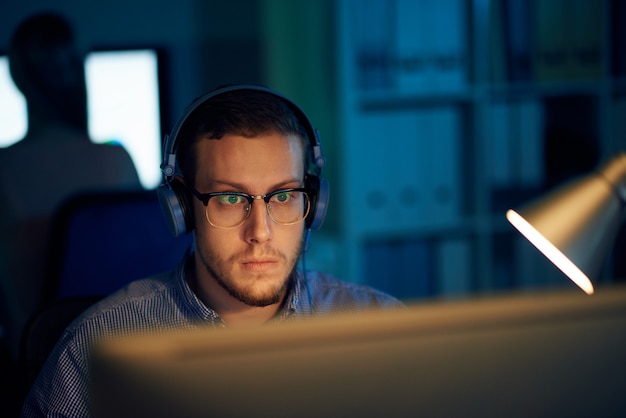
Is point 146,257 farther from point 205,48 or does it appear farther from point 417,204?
point 205,48

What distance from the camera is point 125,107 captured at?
279cm

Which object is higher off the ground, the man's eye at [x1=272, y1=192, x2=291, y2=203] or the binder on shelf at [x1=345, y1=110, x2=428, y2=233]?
the man's eye at [x1=272, y1=192, x2=291, y2=203]

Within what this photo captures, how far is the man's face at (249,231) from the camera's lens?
1.24 m

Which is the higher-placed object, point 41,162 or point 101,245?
point 41,162

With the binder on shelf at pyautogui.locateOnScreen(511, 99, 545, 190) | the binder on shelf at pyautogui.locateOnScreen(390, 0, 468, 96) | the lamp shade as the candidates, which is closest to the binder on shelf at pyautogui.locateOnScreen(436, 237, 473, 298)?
the binder on shelf at pyautogui.locateOnScreen(511, 99, 545, 190)

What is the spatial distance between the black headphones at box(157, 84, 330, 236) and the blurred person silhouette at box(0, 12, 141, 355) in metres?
0.90

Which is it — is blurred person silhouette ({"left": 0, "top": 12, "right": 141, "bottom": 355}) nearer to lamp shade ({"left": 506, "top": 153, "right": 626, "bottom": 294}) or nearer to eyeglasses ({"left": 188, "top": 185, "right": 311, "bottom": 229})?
eyeglasses ({"left": 188, "top": 185, "right": 311, "bottom": 229})

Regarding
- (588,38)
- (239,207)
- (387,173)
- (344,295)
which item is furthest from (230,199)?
(588,38)

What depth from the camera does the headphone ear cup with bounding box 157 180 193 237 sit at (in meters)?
1.28

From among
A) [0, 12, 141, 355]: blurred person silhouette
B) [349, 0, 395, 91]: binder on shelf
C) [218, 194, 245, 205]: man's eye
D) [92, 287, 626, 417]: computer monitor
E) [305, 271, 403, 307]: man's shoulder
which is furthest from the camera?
[349, 0, 395, 91]: binder on shelf

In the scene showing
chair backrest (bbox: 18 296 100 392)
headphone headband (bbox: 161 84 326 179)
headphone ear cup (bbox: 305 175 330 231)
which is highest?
headphone headband (bbox: 161 84 326 179)

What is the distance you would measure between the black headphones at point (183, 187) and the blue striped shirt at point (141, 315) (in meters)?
0.09

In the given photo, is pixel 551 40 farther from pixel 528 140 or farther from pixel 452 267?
pixel 452 267

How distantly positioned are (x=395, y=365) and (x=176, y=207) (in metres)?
0.82
